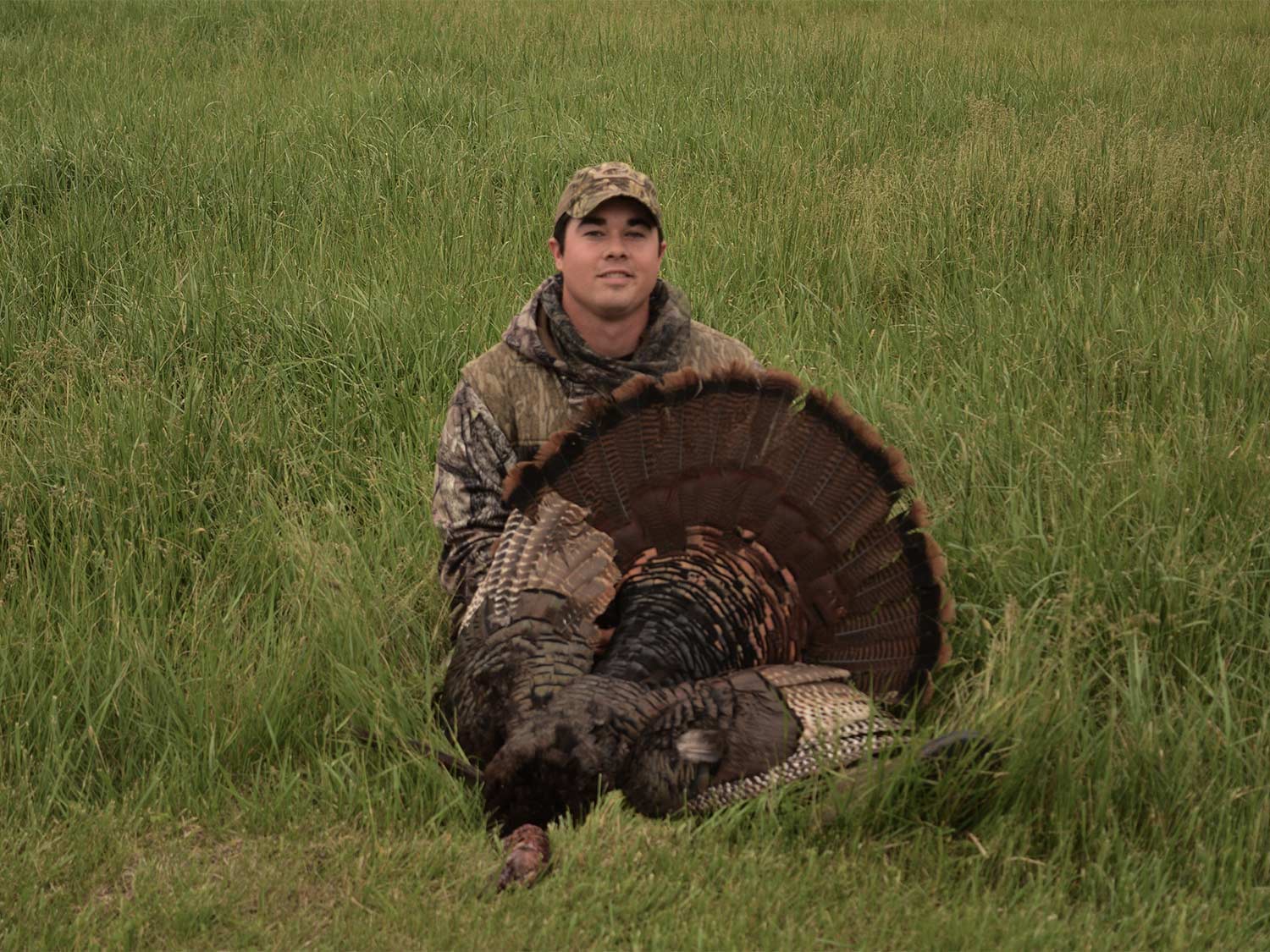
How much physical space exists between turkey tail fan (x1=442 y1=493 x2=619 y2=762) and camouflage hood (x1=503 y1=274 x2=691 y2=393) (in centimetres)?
62

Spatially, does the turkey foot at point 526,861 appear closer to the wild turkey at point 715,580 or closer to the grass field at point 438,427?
the grass field at point 438,427

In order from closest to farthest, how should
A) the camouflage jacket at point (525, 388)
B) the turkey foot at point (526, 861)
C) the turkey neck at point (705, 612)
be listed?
the turkey foot at point (526, 861) < the turkey neck at point (705, 612) < the camouflage jacket at point (525, 388)

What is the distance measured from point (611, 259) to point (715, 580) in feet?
3.35

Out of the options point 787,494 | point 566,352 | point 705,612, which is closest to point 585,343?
point 566,352

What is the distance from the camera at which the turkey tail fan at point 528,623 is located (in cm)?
307

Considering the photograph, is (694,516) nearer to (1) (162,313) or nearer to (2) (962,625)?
(2) (962,625)

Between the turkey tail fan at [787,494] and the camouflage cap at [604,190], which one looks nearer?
the turkey tail fan at [787,494]

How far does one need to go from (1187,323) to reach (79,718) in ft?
12.5

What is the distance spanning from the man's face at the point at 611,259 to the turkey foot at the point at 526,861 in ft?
5.19

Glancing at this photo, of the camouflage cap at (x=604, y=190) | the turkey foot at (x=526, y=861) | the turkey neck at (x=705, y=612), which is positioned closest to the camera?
the turkey foot at (x=526, y=861)

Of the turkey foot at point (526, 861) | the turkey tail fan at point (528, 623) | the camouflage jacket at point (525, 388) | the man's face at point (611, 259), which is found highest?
the man's face at point (611, 259)

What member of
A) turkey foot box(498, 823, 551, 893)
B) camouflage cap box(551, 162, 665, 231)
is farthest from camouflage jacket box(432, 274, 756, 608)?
turkey foot box(498, 823, 551, 893)

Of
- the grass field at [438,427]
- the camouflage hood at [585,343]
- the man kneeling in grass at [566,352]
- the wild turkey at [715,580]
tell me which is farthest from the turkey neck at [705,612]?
the camouflage hood at [585,343]

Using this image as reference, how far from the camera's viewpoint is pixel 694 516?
3404 millimetres
